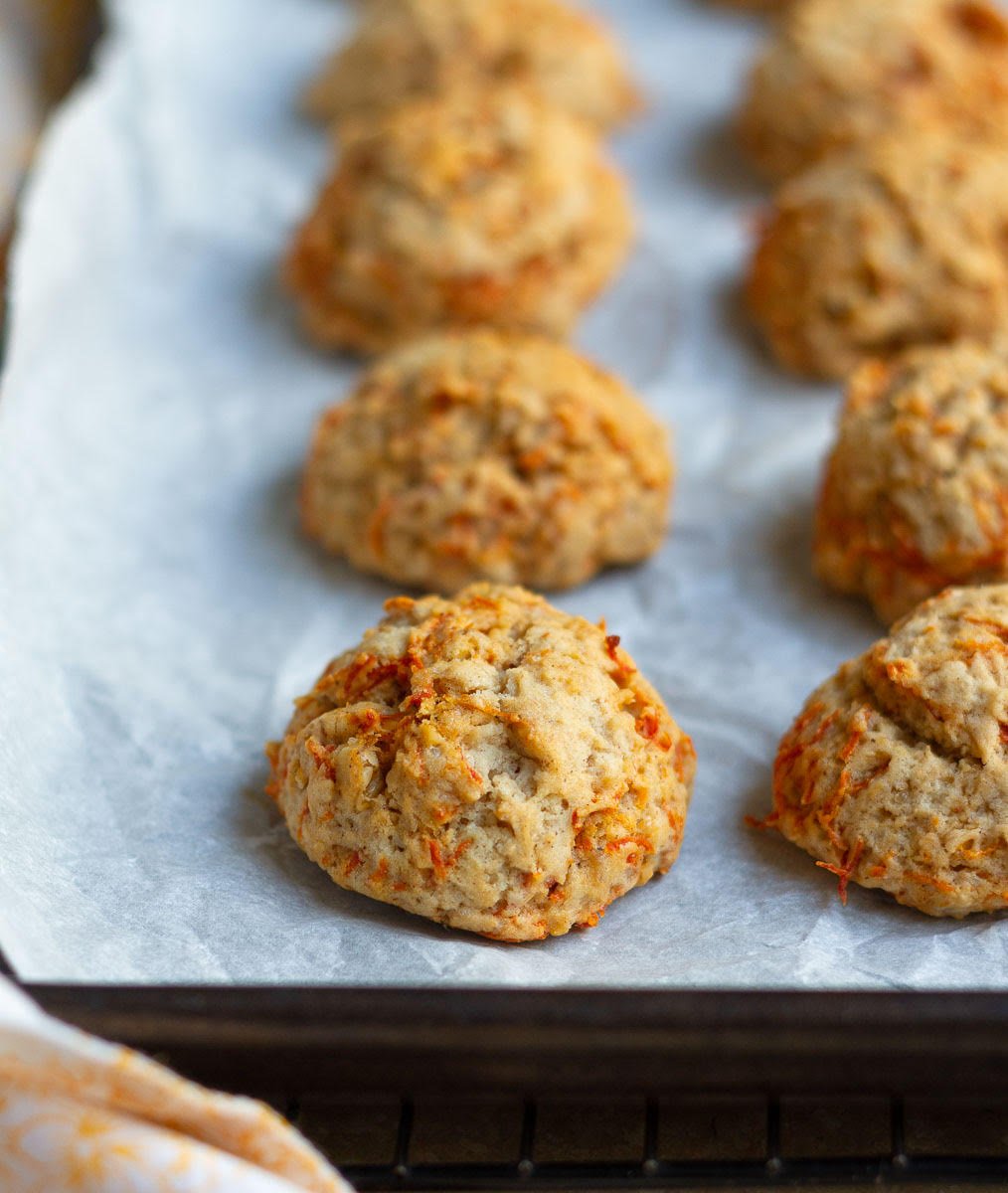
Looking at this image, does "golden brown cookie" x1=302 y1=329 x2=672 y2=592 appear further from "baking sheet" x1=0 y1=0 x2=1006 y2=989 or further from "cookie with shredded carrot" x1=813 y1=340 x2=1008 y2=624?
"cookie with shredded carrot" x1=813 y1=340 x2=1008 y2=624

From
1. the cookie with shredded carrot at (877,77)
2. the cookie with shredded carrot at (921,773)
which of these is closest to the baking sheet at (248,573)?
the cookie with shredded carrot at (921,773)

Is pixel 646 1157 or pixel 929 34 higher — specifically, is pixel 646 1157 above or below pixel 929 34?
below

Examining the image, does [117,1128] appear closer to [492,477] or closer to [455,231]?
[492,477]

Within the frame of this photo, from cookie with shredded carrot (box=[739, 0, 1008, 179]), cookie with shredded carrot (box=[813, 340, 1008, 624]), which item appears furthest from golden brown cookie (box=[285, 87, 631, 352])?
cookie with shredded carrot (box=[813, 340, 1008, 624])

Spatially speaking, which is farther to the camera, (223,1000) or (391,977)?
(391,977)

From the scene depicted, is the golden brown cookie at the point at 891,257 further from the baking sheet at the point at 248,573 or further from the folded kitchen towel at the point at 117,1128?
the folded kitchen towel at the point at 117,1128

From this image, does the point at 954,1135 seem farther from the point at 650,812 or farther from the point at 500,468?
the point at 500,468

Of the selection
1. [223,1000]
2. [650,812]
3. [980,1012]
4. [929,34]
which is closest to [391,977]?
[223,1000]
